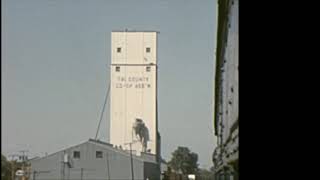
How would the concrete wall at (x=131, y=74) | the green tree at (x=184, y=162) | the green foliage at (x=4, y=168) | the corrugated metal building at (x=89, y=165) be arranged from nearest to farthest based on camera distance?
the green foliage at (x=4, y=168), the corrugated metal building at (x=89, y=165), the concrete wall at (x=131, y=74), the green tree at (x=184, y=162)

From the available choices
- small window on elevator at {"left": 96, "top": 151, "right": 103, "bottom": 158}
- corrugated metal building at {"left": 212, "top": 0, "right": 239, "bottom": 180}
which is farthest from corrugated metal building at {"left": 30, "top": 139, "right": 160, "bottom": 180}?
corrugated metal building at {"left": 212, "top": 0, "right": 239, "bottom": 180}

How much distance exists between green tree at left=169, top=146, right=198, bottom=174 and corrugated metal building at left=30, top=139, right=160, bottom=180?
247 inches

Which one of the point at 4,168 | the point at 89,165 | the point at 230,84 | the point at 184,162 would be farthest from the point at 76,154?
the point at 184,162

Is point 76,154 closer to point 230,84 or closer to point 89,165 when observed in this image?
point 89,165

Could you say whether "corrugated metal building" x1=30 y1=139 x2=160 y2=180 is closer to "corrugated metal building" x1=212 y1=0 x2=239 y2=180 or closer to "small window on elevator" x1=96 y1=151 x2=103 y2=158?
"small window on elevator" x1=96 y1=151 x2=103 y2=158

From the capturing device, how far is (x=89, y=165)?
617 inches

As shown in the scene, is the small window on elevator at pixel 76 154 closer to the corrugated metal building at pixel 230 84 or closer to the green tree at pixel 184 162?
the corrugated metal building at pixel 230 84

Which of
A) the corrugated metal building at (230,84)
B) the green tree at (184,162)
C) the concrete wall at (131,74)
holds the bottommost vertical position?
the corrugated metal building at (230,84)

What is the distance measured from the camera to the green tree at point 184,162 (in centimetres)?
2416

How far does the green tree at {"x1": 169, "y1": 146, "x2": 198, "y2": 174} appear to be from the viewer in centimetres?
2416

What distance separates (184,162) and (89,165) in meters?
13.0

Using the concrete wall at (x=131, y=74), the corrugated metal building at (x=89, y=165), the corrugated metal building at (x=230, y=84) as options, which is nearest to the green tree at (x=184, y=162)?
the concrete wall at (x=131, y=74)

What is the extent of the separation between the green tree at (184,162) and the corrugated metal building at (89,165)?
6.27 metres
